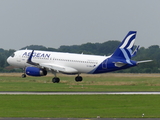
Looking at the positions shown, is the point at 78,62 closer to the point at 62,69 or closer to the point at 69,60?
the point at 69,60

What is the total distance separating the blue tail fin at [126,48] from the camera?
6166 centimetres

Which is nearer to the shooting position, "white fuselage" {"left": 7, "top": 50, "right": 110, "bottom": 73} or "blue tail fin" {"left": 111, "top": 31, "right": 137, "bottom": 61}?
"blue tail fin" {"left": 111, "top": 31, "right": 137, "bottom": 61}

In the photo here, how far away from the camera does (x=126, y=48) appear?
62156 mm

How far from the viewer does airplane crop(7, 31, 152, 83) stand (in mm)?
61406
